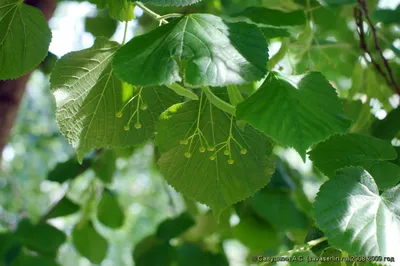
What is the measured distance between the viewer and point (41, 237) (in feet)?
4.58

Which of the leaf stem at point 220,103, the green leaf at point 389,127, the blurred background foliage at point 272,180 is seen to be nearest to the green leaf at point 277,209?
the blurred background foliage at point 272,180

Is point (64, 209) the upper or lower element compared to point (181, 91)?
lower

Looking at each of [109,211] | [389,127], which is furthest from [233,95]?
[109,211]

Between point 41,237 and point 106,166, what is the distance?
255 mm

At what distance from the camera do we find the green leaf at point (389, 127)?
938 millimetres

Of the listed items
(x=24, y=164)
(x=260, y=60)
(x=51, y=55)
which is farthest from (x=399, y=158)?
(x=24, y=164)

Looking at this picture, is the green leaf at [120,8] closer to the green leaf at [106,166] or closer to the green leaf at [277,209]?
the green leaf at [277,209]

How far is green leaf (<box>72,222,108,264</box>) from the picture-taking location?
146cm

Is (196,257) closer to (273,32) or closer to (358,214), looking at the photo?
(273,32)

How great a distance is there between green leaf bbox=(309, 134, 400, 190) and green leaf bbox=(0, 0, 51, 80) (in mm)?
389

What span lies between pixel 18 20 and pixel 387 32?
2.99ft

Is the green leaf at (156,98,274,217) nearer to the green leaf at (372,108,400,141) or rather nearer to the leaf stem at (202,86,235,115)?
the leaf stem at (202,86,235,115)

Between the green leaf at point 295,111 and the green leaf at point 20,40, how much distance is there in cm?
29

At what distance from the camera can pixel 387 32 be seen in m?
1.32
